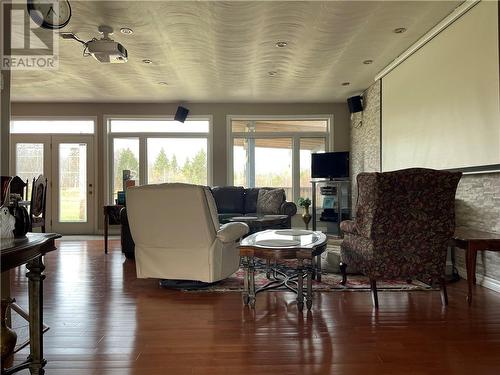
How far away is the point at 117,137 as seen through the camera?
7.89 meters

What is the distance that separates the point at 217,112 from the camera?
7.94m

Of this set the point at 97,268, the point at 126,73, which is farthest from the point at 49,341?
the point at 126,73

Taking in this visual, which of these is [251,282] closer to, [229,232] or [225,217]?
[229,232]

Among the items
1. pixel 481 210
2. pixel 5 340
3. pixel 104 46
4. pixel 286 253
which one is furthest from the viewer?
pixel 104 46

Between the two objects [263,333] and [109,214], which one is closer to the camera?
[263,333]

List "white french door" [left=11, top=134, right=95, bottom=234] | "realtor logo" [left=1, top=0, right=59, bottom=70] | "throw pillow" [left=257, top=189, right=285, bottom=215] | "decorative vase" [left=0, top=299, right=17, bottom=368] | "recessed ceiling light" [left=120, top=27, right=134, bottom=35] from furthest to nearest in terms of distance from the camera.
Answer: "white french door" [left=11, top=134, right=95, bottom=234], "throw pillow" [left=257, top=189, right=285, bottom=215], "recessed ceiling light" [left=120, top=27, right=134, bottom=35], "realtor logo" [left=1, top=0, right=59, bottom=70], "decorative vase" [left=0, top=299, right=17, bottom=368]

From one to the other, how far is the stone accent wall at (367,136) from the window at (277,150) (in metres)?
0.72

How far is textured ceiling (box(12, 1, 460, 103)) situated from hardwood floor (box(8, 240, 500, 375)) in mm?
2819

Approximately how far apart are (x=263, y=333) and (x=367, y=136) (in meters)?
5.27

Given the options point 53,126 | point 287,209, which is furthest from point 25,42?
point 287,209

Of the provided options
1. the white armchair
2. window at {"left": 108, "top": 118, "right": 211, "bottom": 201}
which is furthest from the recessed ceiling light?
window at {"left": 108, "top": 118, "right": 211, "bottom": 201}

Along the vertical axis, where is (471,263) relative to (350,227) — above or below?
below

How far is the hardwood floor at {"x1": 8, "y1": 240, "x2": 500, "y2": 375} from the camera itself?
1.99 m

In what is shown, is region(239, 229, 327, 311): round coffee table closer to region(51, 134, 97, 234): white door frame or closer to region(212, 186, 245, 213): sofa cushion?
region(212, 186, 245, 213): sofa cushion
